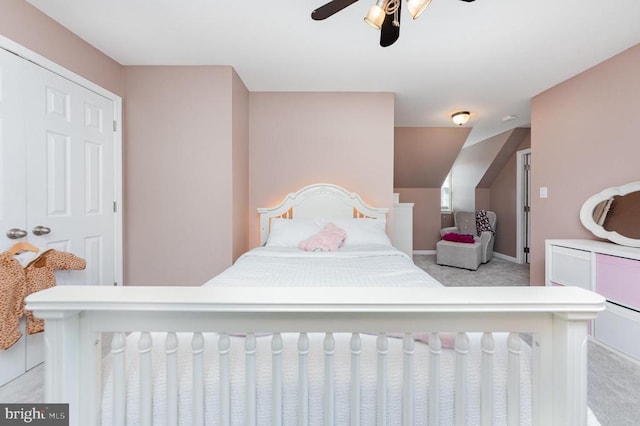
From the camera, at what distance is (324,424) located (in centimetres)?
77

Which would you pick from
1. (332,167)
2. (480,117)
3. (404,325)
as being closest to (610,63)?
(480,117)

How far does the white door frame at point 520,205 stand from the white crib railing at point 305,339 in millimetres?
4809

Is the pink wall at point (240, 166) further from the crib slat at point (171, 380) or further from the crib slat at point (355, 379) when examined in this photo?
the crib slat at point (355, 379)

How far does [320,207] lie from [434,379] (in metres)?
2.40

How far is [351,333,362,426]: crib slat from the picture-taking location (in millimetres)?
770

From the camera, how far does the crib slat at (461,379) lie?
0.76 m

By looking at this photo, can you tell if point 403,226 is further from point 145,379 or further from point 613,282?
point 145,379

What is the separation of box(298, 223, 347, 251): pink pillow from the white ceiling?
60.4 inches

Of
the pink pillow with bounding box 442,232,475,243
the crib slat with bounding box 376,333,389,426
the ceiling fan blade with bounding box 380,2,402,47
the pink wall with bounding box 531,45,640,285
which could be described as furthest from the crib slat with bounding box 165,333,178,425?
the pink pillow with bounding box 442,232,475,243

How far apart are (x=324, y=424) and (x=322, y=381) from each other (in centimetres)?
10

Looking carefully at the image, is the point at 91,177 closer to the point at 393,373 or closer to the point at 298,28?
the point at 298,28

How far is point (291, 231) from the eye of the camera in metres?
2.71

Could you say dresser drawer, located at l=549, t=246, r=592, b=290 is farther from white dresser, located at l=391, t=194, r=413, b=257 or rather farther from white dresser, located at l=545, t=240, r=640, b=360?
white dresser, located at l=391, t=194, r=413, b=257

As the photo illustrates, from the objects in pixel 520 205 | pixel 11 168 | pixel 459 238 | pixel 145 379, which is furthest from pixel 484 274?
pixel 11 168
